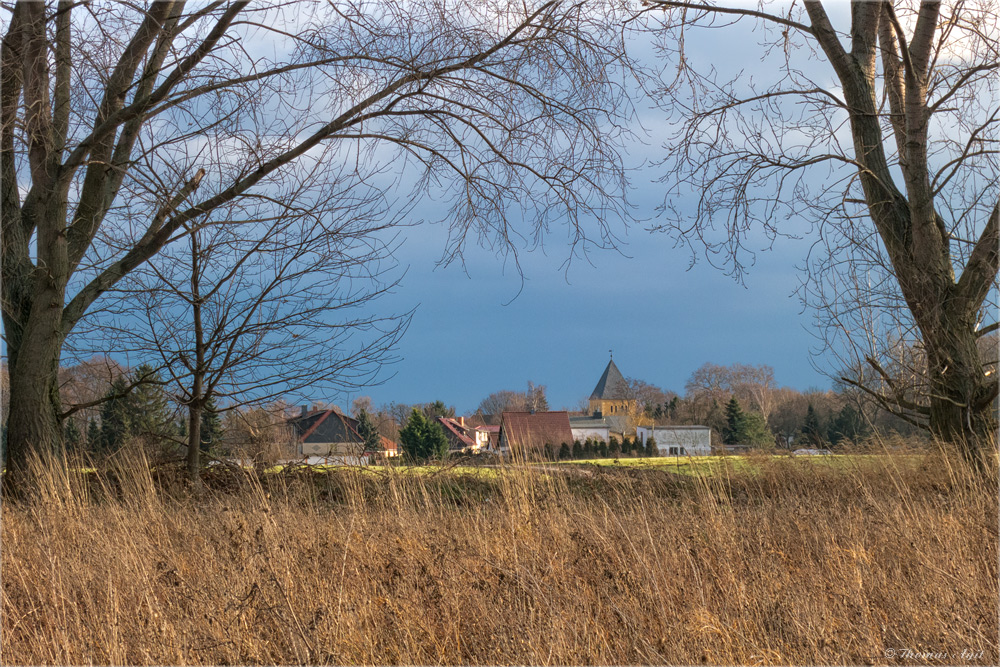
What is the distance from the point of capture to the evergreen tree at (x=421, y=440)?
7457 mm

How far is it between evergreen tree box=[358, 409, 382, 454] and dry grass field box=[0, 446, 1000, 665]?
66.7 inches

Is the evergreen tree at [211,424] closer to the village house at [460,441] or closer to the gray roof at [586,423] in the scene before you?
the village house at [460,441]

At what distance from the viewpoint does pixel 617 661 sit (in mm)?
2861

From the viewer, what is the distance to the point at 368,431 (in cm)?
771

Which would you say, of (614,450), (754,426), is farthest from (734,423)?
(614,450)

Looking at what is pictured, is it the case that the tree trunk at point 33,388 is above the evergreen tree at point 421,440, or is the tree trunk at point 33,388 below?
above

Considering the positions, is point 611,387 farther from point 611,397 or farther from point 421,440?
point 421,440

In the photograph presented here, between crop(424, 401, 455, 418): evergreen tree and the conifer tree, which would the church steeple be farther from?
the conifer tree

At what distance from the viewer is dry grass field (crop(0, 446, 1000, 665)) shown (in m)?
2.90

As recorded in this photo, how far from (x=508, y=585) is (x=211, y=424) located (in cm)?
550

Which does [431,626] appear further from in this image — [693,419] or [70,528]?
[693,419]

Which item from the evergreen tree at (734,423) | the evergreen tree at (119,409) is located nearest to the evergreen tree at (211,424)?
the evergreen tree at (119,409)

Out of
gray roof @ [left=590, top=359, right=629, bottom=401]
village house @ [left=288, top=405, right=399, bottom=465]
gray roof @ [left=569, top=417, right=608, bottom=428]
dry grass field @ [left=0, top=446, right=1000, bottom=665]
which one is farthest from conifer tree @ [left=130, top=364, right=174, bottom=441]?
gray roof @ [left=590, top=359, right=629, bottom=401]

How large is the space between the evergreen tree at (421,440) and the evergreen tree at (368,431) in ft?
1.10
